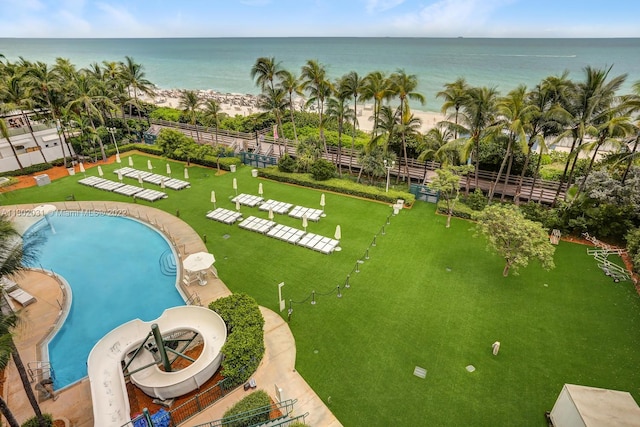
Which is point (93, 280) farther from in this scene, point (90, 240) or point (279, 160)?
point (279, 160)

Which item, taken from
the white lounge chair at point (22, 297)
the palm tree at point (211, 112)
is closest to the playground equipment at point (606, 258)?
the white lounge chair at point (22, 297)

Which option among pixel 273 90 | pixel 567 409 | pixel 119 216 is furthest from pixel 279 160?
pixel 567 409

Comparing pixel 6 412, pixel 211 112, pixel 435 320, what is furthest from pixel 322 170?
pixel 6 412

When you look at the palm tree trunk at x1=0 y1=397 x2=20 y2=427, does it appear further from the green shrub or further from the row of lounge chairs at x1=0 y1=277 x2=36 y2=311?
the row of lounge chairs at x1=0 y1=277 x2=36 y2=311

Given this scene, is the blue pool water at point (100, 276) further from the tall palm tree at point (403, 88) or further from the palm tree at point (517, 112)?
the palm tree at point (517, 112)

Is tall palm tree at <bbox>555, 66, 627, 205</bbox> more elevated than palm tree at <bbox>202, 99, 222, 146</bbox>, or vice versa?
tall palm tree at <bbox>555, 66, 627, 205</bbox>

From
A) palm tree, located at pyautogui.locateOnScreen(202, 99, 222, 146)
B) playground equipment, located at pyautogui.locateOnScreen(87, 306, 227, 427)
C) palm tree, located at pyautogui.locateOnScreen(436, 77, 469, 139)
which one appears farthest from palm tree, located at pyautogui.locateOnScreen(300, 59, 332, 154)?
playground equipment, located at pyautogui.locateOnScreen(87, 306, 227, 427)
